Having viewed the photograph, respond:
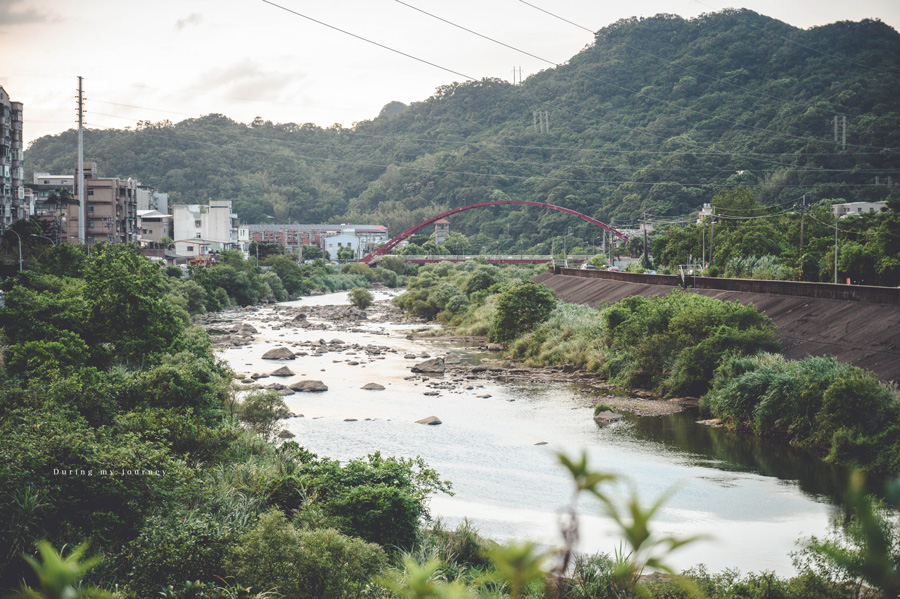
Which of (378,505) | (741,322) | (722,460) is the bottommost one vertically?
(722,460)

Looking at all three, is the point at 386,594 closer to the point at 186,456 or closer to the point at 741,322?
the point at 186,456

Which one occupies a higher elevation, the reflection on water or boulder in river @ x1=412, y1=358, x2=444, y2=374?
boulder in river @ x1=412, y1=358, x2=444, y2=374

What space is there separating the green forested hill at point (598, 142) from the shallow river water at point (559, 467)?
59469mm

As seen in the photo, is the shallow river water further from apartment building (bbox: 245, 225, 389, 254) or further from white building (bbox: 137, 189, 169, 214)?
apartment building (bbox: 245, 225, 389, 254)

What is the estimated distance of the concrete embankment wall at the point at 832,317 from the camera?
803 inches

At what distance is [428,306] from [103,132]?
4200 inches

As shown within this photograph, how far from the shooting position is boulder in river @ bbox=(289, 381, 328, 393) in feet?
84.7

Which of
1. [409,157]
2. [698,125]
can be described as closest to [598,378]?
[698,125]

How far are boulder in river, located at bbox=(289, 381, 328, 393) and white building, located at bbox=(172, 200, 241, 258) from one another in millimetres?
57529

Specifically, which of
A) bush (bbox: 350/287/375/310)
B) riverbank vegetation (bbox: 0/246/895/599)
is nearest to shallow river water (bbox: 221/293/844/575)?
riverbank vegetation (bbox: 0/246/895/599)

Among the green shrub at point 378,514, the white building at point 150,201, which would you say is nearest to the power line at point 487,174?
the white building at point 150,201

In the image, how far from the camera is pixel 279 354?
33.3 m

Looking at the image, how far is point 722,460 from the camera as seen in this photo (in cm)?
1772

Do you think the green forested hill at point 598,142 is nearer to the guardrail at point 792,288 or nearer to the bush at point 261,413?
the guardrail at point 792,288
